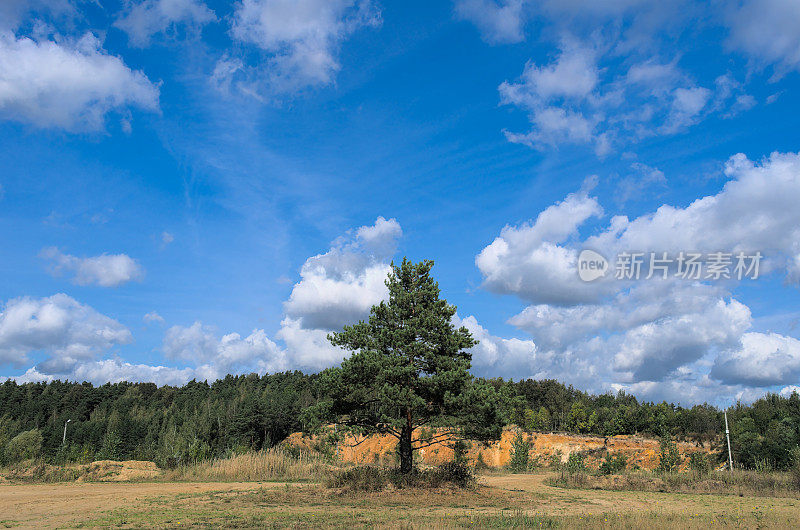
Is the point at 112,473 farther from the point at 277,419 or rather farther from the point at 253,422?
the point at 277,419

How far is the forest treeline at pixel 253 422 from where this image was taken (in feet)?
120

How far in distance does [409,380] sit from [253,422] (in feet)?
199

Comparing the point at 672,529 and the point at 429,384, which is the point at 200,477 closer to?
the point at 429,384

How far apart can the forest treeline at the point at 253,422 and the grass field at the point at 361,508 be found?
386cm

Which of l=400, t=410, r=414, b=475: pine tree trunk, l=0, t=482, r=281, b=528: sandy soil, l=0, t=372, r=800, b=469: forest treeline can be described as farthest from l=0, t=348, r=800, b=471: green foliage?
l=0, t=482, r=281, b=528: sandy soil

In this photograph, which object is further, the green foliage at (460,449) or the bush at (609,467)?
the bush at (609,467)

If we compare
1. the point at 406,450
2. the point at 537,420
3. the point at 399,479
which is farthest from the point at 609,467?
the point at 537,420

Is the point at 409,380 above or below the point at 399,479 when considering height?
above

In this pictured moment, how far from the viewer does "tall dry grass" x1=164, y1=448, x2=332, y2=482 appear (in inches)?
985

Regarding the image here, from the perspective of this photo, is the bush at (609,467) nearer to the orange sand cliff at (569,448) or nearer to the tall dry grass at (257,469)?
the tall dry grass at (257,469)

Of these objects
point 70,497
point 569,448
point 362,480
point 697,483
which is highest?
point 362,480

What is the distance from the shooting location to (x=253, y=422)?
7319 cm

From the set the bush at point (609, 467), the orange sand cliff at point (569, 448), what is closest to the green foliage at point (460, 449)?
the bush at point (609, 467)

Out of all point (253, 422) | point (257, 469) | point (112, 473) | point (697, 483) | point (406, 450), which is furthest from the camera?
point (253, 422)
